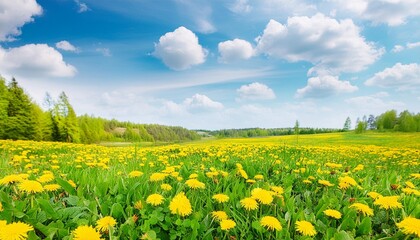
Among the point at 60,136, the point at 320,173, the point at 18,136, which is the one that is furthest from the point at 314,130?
the point at 320,173

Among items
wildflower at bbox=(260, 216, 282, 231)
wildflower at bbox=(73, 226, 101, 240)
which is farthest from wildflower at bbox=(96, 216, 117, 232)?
wildflower at bbox=(260, 216, 282, 231)

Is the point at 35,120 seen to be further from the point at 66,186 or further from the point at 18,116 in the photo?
the point at 66,186

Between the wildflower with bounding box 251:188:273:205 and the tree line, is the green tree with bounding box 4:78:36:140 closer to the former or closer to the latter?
the tree line

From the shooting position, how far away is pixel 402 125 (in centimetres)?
6694

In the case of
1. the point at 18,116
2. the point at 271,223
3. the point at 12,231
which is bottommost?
the point at 271,223

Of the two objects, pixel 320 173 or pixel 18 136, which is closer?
pixel 320 173

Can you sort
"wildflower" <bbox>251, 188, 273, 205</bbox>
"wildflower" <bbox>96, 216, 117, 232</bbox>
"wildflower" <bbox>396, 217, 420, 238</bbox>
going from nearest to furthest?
"wildflower" <bbox>396, 217, 420, 238</bbox>, "wildflower" <bbox>96, 216, 117, 232</bbox>, "wildflower" <bbox>251, 188, 273, 205</bbox>

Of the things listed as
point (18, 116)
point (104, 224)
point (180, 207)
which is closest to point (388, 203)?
point (180, 207)

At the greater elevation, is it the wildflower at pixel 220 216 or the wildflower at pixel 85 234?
the wildflower at pixel 85 234

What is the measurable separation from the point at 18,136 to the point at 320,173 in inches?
1755

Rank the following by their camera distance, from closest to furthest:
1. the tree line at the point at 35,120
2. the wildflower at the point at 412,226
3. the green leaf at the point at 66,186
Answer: the wildflower at the point at 412,226 → the green leaf at the point at 66,186 → the tree line at the point at 35,120

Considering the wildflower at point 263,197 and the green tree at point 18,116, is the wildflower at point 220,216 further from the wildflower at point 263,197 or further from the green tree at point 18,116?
the green tree at point 18,116

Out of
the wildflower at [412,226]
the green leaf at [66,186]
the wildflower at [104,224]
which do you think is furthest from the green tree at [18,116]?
the wildflower at [412,226]

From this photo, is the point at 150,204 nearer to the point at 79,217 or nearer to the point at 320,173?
the point at 79,217
